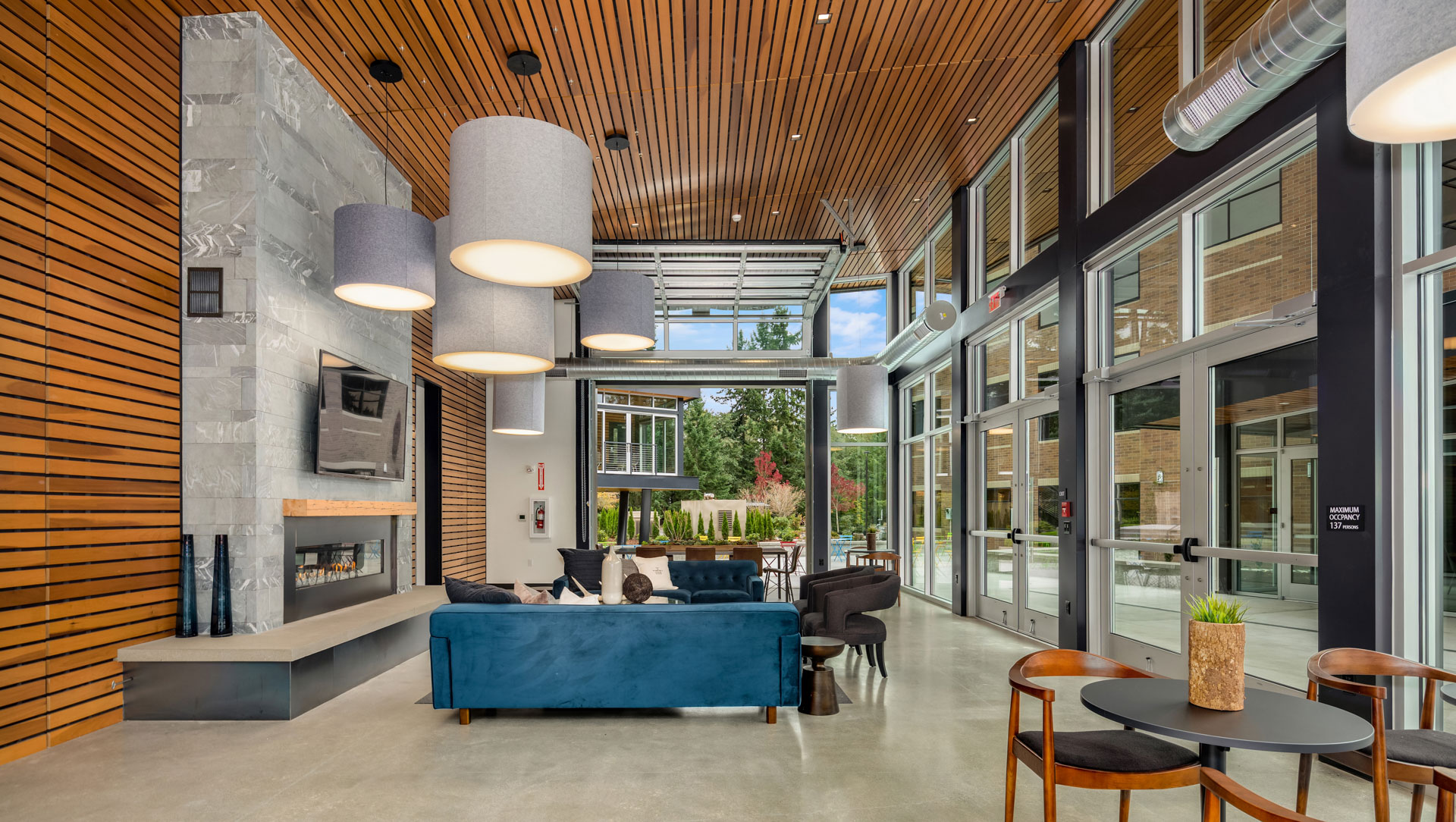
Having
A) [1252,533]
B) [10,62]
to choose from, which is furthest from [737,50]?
[1252,533]

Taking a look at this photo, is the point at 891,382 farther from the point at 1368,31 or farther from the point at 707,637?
the point at 1368,31

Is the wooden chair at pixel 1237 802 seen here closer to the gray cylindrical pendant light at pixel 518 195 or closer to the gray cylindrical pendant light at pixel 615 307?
the gray cylindrical pendant light at pixel 518 195

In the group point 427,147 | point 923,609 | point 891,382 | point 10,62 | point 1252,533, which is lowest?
point 923,609

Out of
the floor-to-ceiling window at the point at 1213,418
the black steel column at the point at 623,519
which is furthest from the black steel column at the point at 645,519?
the floor-to-ceiling window at the point at 1213,418

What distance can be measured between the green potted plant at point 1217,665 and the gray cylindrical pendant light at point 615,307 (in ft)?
19.0

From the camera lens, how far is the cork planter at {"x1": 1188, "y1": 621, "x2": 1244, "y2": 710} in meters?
2.65

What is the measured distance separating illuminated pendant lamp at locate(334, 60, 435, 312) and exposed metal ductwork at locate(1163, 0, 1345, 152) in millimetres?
4718

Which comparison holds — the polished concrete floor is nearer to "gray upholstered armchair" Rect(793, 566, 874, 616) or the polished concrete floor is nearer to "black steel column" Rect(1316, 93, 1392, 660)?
"black steel column" Rect(1316, 93, 1392, 660)

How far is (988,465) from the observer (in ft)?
31.9

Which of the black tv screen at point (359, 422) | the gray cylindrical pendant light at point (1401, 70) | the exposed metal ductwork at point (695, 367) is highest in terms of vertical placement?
the exposed metal ductwork at point (695, 367)

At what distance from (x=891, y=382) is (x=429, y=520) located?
286 inches

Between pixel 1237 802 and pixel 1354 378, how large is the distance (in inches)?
120

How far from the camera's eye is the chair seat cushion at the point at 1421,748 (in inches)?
111

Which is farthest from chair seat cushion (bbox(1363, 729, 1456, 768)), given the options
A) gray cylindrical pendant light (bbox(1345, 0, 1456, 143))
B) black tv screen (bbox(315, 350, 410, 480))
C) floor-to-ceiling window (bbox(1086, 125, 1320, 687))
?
black tv screen (bbox(315, 350, 410, 480))
